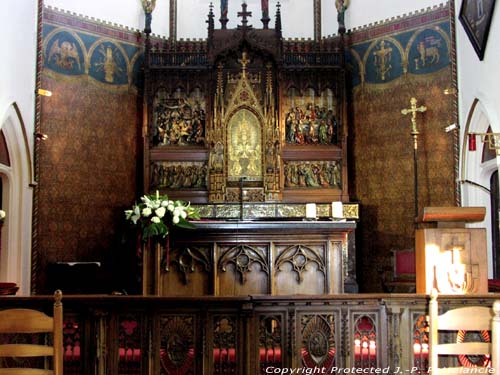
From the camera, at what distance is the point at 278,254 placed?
27.8 ft

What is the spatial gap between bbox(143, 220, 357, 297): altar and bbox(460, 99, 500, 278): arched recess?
3881 millimetres

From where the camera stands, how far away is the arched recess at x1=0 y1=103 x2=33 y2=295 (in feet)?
36.4

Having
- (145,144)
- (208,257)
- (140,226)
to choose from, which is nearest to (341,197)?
(145,144)

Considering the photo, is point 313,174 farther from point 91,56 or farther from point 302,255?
point 91,56

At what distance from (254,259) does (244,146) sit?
476cm

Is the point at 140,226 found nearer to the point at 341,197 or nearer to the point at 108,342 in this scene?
the point at 108,342

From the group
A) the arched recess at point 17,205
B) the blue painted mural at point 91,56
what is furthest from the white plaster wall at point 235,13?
the arched recess at point 17,205

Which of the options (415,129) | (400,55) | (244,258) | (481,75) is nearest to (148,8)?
(400,55)

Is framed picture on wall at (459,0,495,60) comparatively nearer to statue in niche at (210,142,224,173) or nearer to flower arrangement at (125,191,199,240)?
statue in niche at (210,142,224,173)

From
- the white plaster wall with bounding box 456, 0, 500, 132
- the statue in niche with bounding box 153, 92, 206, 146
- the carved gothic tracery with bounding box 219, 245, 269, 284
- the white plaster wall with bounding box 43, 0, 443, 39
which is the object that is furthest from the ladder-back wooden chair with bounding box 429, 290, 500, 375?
the white plaster wall with bounding box 43, 0, 443, 39

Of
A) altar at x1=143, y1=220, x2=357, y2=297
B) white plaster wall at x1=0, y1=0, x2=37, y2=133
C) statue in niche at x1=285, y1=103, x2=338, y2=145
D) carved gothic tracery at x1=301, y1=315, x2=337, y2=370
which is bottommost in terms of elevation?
carved gothic tracery at x1=301, y1=315, x2=337, y2=370

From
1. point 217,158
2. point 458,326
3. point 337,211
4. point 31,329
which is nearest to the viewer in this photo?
point 31,329

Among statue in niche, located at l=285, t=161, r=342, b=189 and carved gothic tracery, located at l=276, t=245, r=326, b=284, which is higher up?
statue in niche, located at l=285, t=161, r=342, b=189

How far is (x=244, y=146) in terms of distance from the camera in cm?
1291
